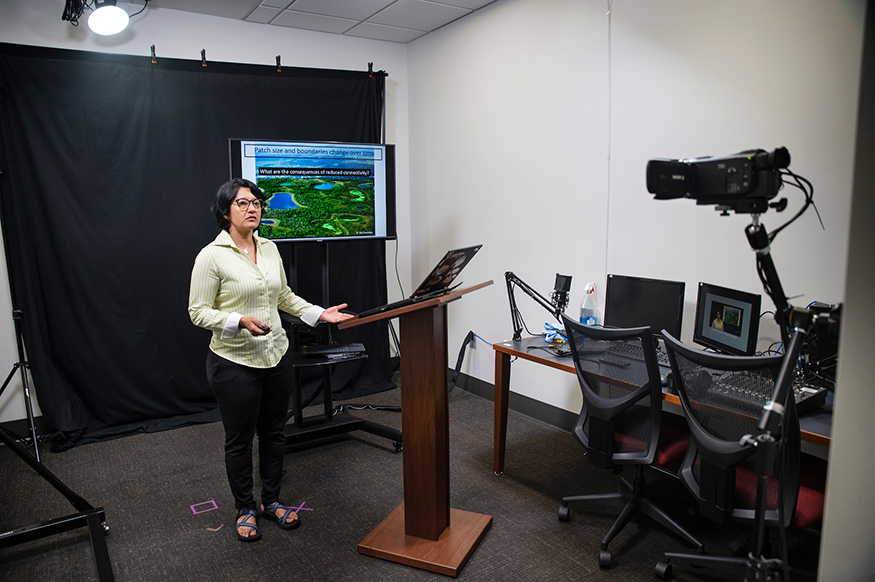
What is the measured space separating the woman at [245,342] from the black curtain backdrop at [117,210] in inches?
45.1

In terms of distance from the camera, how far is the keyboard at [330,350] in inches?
137

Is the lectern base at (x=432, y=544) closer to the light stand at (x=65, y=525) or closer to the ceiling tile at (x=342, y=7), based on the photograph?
the light stand at (x=65, y=525)

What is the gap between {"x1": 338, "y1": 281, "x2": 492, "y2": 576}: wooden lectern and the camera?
2285 mm

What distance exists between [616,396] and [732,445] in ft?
1.77

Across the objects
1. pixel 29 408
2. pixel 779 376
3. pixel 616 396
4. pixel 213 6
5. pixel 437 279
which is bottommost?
pixel 29 408

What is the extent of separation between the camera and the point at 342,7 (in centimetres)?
396

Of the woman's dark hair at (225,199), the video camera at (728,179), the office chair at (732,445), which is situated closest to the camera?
the video camera at (728,179)

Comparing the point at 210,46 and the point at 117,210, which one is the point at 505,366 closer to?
the point at 117,210

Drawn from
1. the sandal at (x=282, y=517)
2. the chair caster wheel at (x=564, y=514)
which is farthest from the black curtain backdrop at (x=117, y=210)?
the chair caster wheel at (x=564, y=514)

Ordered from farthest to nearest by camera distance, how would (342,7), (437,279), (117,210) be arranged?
(342,7)
(117,210)
(437,279)

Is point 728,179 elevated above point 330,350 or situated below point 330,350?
above

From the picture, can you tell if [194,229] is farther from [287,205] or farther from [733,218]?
[733,218]

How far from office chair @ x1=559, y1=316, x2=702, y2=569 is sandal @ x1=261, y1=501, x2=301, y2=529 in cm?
126

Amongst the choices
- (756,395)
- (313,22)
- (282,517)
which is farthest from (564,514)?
(313,22)
